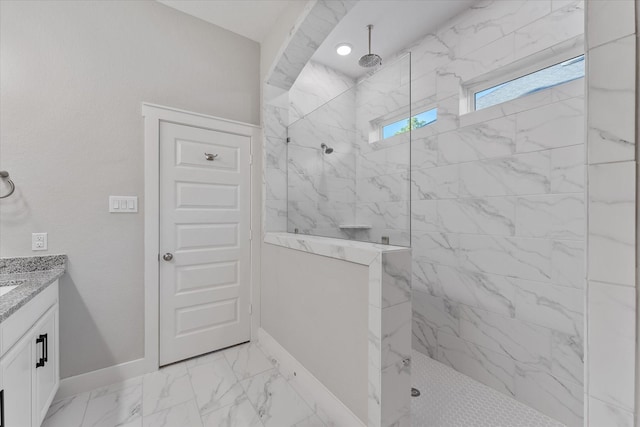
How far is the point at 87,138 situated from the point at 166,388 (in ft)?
6.00

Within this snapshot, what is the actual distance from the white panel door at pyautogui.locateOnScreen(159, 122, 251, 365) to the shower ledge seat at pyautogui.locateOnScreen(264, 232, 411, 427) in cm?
145

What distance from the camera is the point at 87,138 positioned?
1.87 m

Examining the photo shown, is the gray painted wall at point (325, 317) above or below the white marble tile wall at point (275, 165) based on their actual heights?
below

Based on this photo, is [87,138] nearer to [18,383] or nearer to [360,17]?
[18,383]

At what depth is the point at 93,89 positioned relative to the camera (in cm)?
189

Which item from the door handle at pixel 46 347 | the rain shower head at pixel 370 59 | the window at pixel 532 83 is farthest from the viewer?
the rain shower head at pixel 370 59

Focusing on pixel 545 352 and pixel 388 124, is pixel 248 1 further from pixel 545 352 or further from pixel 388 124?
pixel 545 352

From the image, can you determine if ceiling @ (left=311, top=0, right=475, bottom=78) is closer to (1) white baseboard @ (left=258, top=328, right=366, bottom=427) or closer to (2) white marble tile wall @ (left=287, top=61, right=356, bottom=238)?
(2) white marble tile wall @ (left=287, top=61, right=356, bottom=238)

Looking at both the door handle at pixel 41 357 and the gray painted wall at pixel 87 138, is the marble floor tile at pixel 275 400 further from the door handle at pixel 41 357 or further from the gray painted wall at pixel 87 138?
the door handle at pixel 41 357

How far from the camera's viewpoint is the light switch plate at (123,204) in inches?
76.5

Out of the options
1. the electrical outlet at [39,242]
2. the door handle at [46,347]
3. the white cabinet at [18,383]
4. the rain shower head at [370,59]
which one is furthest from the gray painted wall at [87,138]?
the rain shower head at [370,59]

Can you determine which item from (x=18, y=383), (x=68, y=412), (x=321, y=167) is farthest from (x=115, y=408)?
(x=321, y=167)

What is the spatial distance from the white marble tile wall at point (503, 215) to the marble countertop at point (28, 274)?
2.54 meters

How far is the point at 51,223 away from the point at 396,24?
10.0ft
